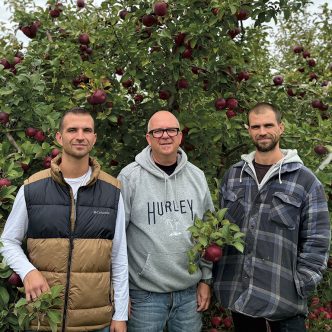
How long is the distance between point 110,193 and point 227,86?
1.77 m

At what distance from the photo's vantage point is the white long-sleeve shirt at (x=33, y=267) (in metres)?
2.26

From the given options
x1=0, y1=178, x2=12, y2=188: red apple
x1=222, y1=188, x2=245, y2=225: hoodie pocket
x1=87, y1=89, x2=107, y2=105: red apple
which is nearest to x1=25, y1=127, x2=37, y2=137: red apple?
x1=87, y1=89, x2=107, y2=105: red apple

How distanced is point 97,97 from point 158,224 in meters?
1.00

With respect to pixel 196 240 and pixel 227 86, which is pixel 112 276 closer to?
pixel 196 240

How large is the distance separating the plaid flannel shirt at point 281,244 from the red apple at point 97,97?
3.66ft

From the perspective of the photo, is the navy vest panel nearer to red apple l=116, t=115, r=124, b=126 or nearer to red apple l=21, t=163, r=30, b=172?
red apple l=21, t=163, r=30, b=172

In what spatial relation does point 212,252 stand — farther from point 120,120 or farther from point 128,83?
point 128,83

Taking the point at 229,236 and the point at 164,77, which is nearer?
the point at 229,236

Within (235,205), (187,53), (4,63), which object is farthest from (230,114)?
(4,63)

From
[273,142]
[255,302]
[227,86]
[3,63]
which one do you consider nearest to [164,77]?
[227,86]

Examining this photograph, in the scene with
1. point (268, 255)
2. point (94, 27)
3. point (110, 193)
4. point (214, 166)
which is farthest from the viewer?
point (94, 27)

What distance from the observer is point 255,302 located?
2.58 meters

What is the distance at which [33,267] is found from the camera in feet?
7.30

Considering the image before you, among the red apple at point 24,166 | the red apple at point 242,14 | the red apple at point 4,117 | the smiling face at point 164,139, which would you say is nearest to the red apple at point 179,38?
the red apple at point 242,14
